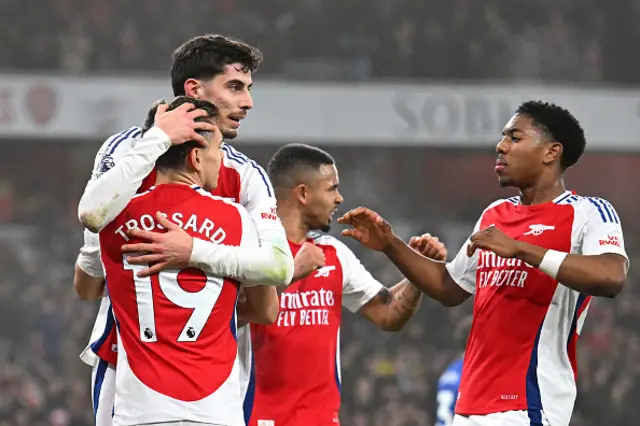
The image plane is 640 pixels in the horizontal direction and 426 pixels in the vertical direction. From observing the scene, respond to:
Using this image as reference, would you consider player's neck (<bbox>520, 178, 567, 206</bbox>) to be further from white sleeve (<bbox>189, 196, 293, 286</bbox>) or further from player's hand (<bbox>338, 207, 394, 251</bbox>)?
white sleeve (<bbox>189, 196, 293, 286</bbox>)

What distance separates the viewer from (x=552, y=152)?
4.73 meters

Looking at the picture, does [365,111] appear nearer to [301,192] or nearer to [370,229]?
[301,192]

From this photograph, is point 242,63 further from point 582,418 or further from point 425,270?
point 582,418

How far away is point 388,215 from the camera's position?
15.4 metres

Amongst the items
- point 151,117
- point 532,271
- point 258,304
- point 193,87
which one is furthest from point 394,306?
point 151,117

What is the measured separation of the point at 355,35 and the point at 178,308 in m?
13.1

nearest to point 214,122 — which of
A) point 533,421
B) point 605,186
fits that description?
point 533,421

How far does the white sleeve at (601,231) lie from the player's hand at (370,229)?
0.86 metres

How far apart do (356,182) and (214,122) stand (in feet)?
39.2

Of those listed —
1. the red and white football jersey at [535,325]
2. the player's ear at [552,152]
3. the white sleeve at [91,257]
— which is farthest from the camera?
the player's ear at [552,152]

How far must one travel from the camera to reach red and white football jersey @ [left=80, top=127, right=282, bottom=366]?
3.97 metres

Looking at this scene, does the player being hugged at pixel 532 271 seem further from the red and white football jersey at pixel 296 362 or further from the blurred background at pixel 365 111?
the blurred background at pixel 365 111

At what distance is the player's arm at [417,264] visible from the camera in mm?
4812

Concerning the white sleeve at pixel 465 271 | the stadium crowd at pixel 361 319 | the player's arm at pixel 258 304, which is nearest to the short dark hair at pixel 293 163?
the white sleeve at pixel 465 271
